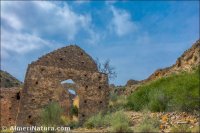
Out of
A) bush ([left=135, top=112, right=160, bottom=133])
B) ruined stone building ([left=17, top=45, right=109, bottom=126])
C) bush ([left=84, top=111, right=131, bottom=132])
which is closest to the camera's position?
bush ([left=135, top=112, right=160, bottom=133])

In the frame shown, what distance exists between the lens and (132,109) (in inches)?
728

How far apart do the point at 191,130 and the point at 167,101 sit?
5.56 m

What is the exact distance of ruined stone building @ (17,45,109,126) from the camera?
16250mm

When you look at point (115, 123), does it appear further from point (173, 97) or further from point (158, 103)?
point (173, 97)

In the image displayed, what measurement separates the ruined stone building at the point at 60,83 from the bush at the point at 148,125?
577cm

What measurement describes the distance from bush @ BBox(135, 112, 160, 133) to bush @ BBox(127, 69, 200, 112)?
2851 millimetres

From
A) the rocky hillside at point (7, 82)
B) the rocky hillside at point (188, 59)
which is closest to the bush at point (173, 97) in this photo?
the rocky hillside at point (188, 59)

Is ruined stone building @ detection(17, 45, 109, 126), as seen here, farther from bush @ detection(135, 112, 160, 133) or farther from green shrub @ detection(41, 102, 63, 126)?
bush @ detection(135, 112, 160, 133)

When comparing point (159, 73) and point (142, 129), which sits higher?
point (159, 73)

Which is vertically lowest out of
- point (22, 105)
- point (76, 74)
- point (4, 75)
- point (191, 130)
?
point (191, 130)

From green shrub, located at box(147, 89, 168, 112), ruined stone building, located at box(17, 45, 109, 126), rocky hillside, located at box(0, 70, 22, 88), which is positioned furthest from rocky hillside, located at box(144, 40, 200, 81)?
rocky hillside, located at box(0, 70, 22, 88)

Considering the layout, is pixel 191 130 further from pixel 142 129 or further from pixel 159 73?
pixel 159 73

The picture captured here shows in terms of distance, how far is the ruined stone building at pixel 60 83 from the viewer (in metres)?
16.2

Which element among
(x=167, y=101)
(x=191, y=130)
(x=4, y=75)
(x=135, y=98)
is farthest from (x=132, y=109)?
(x=4, y=75)
